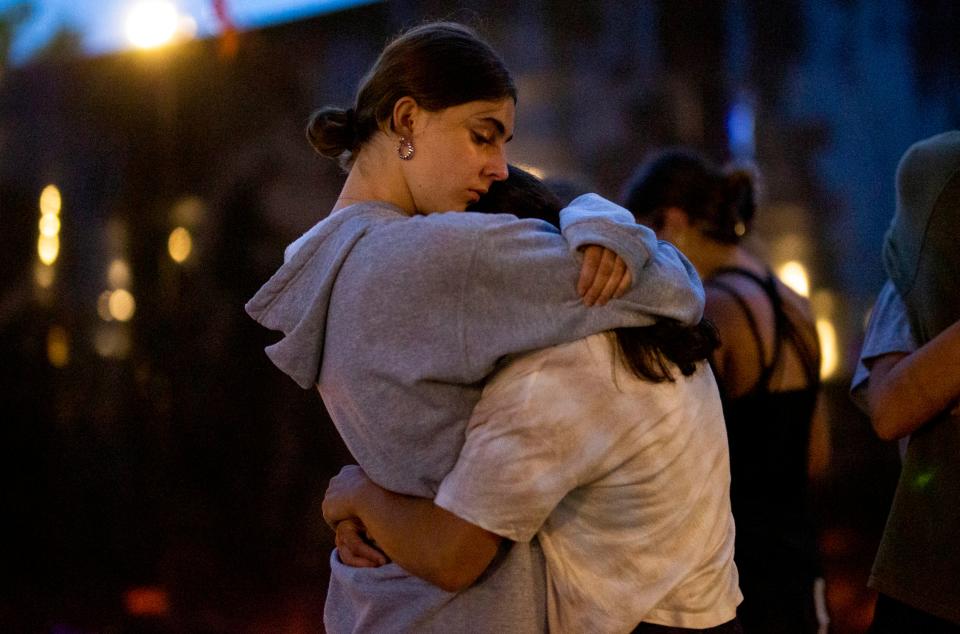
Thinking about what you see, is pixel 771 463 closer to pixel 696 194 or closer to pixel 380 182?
pixel 696 194

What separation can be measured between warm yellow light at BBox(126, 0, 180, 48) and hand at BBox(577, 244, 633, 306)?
3.24 m

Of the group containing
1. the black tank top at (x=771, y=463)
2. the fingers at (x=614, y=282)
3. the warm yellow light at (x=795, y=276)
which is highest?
the fingers at (x=614, y=282)

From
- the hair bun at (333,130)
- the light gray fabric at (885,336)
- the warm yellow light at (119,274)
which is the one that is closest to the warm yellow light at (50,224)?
the warm yellow light at (119,274)

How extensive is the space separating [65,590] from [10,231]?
1511 millimetres

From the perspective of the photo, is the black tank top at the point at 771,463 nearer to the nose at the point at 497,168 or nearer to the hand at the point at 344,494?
the nose at the point at 497,168

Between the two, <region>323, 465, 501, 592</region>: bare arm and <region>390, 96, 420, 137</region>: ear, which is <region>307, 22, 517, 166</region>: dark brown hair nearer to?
<region>390, 96, 420, 137</region>: ear

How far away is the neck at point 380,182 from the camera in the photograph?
4.83ft

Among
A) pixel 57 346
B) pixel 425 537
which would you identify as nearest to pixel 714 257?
pixel 425 537

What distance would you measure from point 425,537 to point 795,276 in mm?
2135

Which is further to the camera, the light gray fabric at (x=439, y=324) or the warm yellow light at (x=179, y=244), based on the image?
the warm yellow light at (x=179, y=244)

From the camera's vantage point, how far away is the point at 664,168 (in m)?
2.43

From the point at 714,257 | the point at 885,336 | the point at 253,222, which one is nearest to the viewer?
the point at 885,336

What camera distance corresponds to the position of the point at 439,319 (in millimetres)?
1211

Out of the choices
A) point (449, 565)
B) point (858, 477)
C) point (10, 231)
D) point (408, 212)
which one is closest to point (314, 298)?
point (408, 212)
